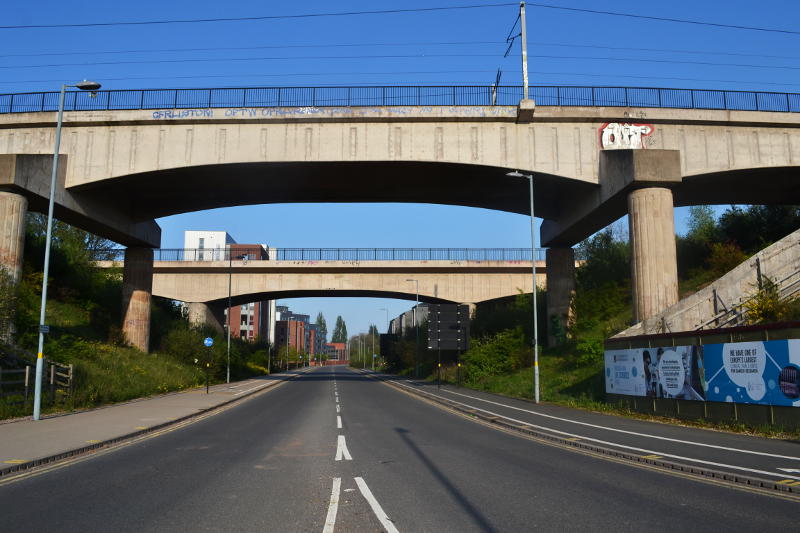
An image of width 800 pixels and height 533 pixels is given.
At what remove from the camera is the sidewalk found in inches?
414

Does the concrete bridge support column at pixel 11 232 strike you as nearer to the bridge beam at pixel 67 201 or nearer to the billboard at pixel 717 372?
the bridge beam at pixel 67 201

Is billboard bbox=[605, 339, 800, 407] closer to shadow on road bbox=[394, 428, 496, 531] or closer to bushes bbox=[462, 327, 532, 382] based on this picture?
shadow on road bbox=[394, 428, 496, 531]

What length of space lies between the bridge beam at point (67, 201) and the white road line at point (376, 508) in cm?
2190

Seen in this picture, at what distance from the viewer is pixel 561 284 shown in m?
34.8

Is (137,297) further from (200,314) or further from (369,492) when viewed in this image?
(369,492)

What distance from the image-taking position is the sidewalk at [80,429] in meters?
10.5

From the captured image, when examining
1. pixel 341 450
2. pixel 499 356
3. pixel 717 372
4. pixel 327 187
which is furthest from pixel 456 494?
pixel 499 356

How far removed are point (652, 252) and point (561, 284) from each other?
11411 mm

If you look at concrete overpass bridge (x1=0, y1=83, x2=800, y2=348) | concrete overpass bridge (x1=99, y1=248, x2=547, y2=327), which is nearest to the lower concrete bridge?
concrete overpass bridge (x1=99, y1=248, x2=547, y2=327)

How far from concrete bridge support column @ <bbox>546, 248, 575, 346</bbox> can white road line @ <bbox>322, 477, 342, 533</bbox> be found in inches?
1104

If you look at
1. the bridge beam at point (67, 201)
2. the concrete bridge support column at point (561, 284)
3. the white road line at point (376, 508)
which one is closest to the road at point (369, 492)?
the white road line at point (376, 508)

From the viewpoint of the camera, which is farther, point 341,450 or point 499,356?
point 499,356

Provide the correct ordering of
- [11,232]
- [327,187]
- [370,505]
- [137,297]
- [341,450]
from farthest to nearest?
1. [137,297]
2. [327,187]
3. [11,232]
4. [341,450]
5. [370,505]

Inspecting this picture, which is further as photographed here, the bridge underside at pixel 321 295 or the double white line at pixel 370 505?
the bridge underside at pixel 321 295
